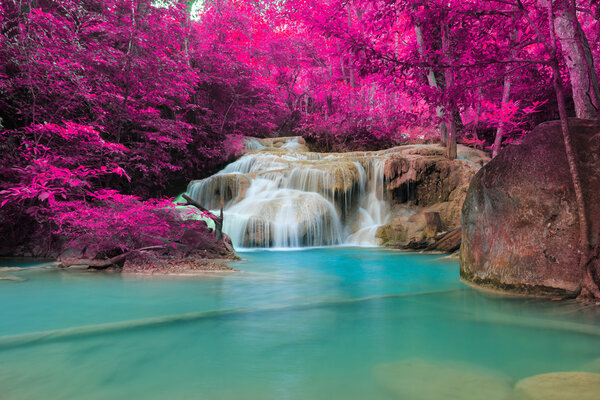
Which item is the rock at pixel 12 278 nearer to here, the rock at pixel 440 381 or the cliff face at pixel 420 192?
the rock at pixel 440 381

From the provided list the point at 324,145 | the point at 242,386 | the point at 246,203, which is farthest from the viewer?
the point at 324,145

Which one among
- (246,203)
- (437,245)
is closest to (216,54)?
(246,203)

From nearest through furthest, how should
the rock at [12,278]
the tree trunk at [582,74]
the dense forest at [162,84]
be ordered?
the tree trunk at [582,74]
the dense forest at [162,84]
the rock at [12,278]

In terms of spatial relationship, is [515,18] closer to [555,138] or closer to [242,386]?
[555,138]

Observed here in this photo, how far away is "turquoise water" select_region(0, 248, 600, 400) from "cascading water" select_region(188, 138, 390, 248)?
5.95 meters

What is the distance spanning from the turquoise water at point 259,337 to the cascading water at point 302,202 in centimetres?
595

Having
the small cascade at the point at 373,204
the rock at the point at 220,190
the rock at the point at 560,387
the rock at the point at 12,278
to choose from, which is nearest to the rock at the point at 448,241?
the small cascade at the point at 373,204

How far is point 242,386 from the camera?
1.79m

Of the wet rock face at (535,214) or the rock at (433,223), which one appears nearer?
the wet rock face at (535,214)

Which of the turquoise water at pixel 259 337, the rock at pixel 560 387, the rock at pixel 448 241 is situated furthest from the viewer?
the rock at pixel 448 241

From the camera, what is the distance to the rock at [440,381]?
1677 millimetres

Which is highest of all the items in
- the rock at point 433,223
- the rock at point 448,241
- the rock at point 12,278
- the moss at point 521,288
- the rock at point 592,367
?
the rock at point 433,223

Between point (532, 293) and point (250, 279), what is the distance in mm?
3342

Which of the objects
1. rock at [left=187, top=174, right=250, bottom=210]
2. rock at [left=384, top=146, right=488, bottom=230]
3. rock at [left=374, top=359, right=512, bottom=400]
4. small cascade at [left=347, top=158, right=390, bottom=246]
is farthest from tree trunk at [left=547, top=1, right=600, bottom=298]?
rock at [left=187, top=174, right=250, bottom=210]
